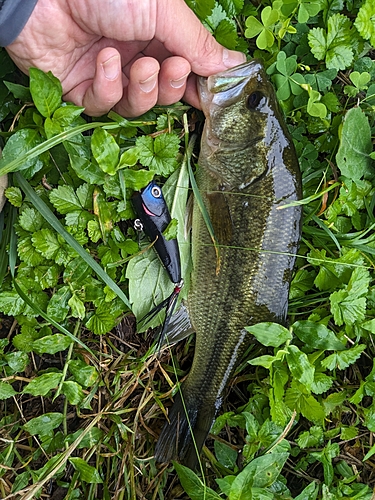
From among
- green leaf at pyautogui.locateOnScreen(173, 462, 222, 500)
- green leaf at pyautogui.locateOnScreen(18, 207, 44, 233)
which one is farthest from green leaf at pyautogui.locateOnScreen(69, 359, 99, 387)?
green leaf at pyautogui.locateOnScreen(18, 207, 44, 233)

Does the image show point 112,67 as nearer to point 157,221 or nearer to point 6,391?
point 157,221

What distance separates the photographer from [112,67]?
192 cm

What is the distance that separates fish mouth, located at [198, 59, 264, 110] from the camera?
2.11m

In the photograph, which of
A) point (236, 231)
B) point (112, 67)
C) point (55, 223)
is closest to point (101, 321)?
point (55, 223)

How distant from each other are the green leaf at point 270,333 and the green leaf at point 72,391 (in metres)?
0.87

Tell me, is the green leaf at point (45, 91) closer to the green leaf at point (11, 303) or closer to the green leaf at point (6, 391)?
the green leaf at point (11, 303)

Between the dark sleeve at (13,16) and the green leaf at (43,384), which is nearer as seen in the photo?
the dark sleeve at (13,16)

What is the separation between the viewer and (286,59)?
229cm

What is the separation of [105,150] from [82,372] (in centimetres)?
107

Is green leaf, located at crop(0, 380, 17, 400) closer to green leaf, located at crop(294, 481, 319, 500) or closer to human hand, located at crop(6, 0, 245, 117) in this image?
human hand, located at crop(6, 0, 245, 117)

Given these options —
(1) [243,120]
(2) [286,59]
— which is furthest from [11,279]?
(2) [286,59]

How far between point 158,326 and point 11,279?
759 millimetres

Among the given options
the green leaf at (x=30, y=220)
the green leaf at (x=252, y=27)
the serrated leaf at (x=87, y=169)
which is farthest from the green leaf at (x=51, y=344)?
the green leaf at (x=252, y=27)

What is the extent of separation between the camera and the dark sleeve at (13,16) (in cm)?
184
